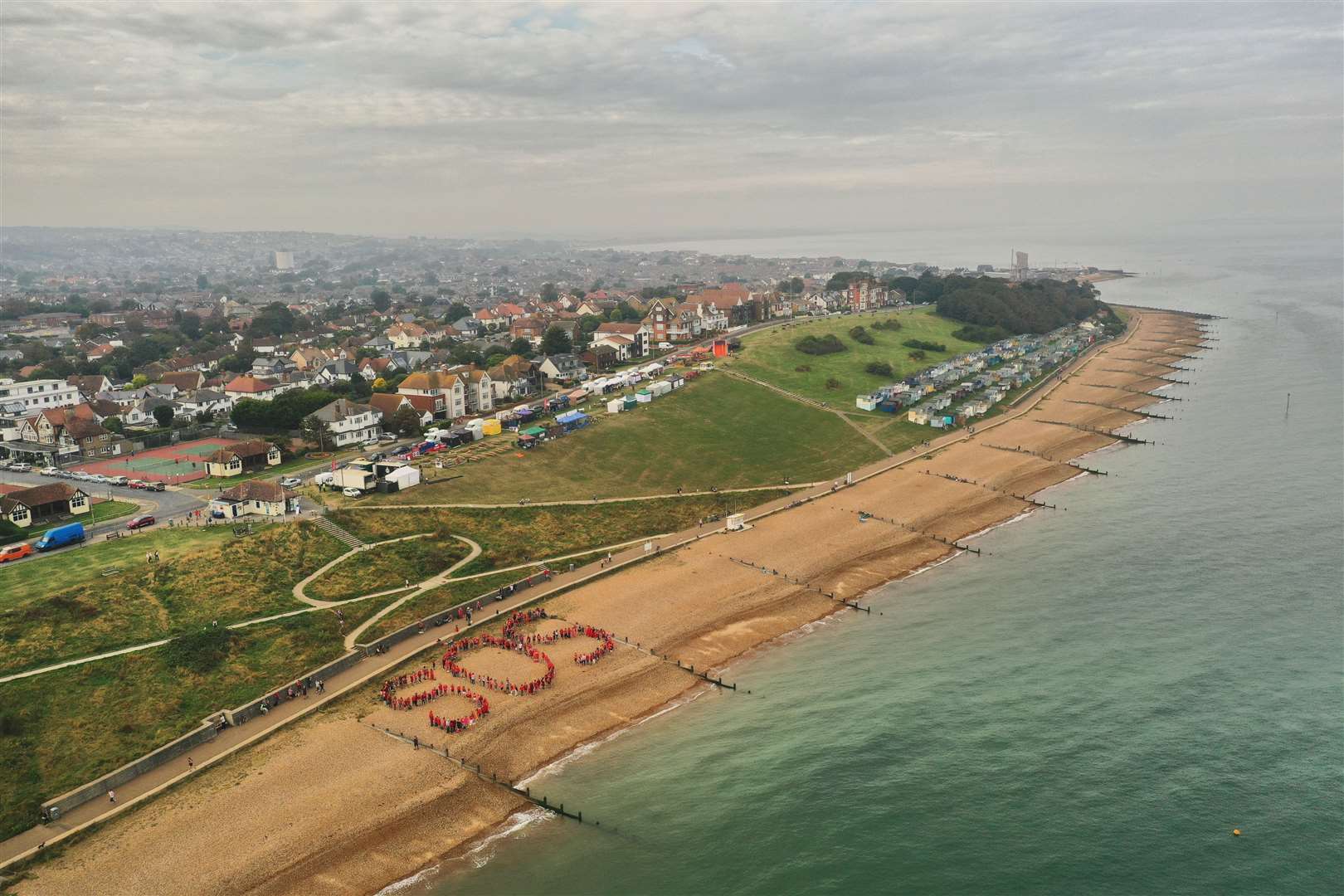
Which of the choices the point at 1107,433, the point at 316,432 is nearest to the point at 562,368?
the point at 316,432

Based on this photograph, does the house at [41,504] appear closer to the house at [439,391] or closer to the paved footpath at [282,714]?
the paved footpath at [282,714]

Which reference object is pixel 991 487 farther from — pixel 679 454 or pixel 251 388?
pixel 251 388

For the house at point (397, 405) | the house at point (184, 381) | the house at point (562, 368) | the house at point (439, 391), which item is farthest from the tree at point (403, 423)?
the house at point (184, 381)

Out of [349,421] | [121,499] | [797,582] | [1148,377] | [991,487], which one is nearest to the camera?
[797,582]

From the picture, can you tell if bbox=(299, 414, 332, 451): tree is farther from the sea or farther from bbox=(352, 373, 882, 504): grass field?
the sea

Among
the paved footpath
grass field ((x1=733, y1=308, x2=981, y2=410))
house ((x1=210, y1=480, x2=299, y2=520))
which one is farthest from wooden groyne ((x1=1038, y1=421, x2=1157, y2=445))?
house ((x1=210, y1=480, x2=299, y2=520))

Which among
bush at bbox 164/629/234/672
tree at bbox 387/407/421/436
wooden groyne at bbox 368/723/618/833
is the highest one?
tree at bbox 387/407/421/436
